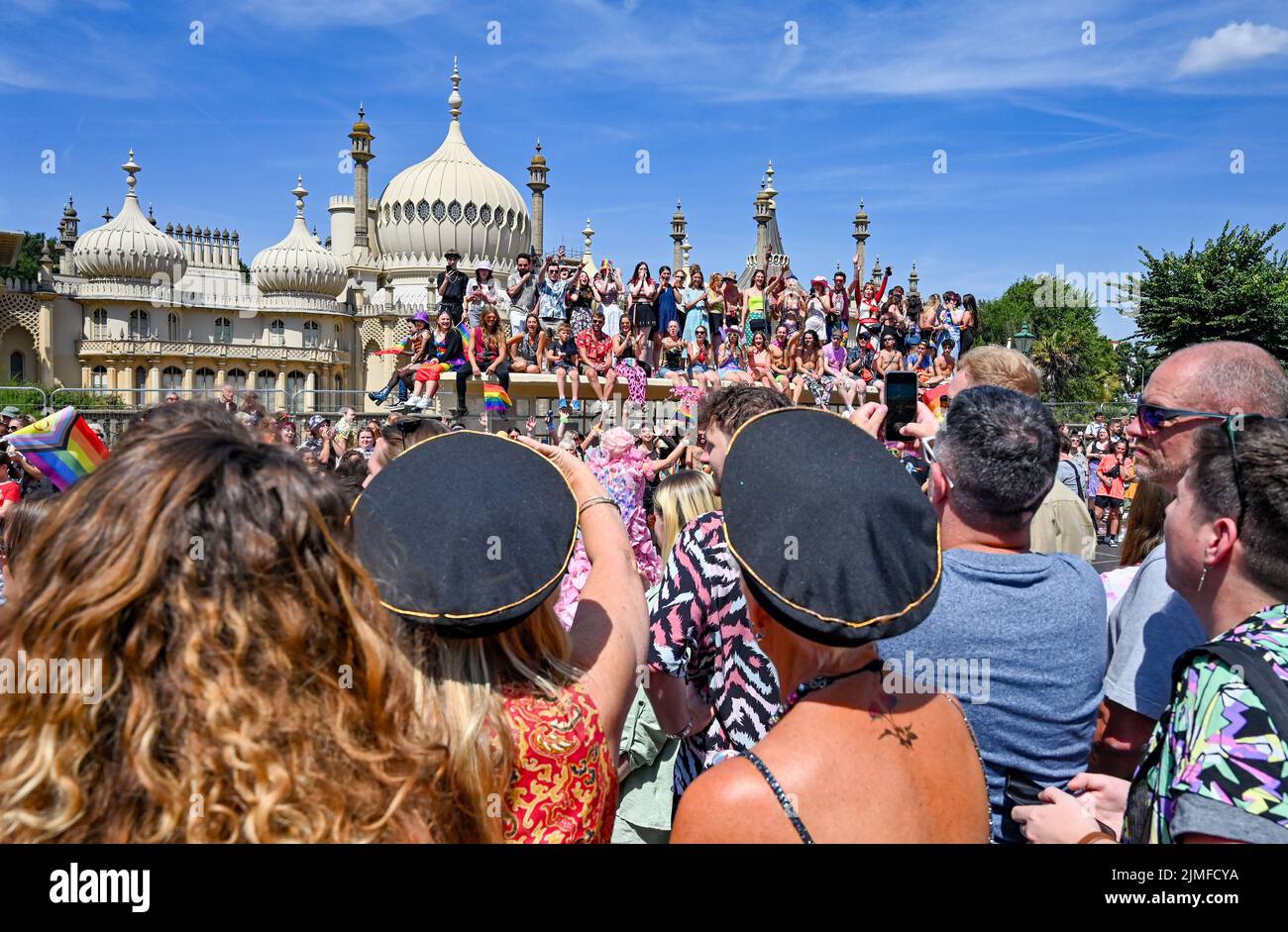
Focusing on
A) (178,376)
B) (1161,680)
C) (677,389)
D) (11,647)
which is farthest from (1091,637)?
(178,376)

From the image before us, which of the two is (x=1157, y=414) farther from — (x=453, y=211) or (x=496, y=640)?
(x=453, y=211)

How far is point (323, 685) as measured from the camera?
4.67ft

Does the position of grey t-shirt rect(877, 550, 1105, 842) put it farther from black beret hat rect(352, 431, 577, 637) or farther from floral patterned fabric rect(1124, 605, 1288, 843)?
black beret hat rect(352, 431, 577, 637)

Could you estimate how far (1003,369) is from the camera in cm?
412

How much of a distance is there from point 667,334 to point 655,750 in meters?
14.5

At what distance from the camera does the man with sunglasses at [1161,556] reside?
106 inches

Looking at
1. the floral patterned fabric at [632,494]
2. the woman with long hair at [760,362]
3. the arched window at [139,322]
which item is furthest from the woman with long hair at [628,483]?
the arched window at [139,322]

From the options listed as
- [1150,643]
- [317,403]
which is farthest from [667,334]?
[1150,643]

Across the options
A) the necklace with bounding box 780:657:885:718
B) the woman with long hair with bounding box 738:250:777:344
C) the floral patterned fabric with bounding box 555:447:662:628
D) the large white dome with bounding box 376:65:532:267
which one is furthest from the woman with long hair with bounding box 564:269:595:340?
the large white dome with bounding box 376:65:532:267

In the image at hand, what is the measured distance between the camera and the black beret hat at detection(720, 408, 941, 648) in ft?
5.74

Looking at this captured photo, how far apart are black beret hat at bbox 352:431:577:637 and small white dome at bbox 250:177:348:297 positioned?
5970 centimetres

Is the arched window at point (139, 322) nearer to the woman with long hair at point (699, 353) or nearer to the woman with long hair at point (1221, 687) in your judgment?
the woman with long hair at point (699, 353)
